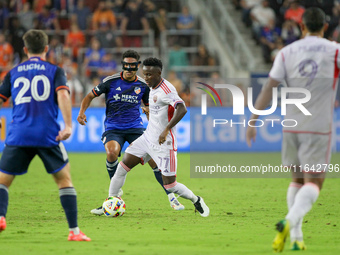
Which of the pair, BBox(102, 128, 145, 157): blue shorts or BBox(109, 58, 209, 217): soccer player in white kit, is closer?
BBox(109, 58, 209, 217): soccer player in white kit

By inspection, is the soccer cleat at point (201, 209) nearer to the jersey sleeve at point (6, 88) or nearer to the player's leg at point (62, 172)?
the player's leg at point (62, 172)

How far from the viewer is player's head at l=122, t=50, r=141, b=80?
9594mm

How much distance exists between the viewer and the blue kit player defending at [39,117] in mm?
6648

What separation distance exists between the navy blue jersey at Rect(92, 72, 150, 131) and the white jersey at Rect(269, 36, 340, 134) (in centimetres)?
413

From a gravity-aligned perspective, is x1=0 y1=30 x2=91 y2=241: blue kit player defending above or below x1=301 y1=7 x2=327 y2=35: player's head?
below

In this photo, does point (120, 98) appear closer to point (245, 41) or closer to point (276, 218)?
point (276, 218)

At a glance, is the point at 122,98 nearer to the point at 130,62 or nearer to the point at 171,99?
the point at 130,62

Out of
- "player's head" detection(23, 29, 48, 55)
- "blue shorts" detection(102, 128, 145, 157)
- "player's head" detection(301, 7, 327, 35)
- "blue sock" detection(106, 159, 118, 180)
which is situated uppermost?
"player's head" detection(301, 7, 327, 35)

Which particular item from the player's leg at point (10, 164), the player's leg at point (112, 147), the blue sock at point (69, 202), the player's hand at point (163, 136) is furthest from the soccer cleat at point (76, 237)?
the player's leg at point (112, 147)

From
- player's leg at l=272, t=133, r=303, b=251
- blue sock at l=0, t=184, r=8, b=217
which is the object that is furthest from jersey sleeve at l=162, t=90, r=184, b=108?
blue sock at l=0, t=184, r=8, b=217

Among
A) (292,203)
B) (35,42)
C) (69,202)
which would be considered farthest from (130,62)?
(292,203)

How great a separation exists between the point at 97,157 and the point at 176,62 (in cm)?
662

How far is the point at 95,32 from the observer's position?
942 inches

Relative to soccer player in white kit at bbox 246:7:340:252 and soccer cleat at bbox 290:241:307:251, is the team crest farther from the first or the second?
soccer cleat at bbox 290:241:307:251
